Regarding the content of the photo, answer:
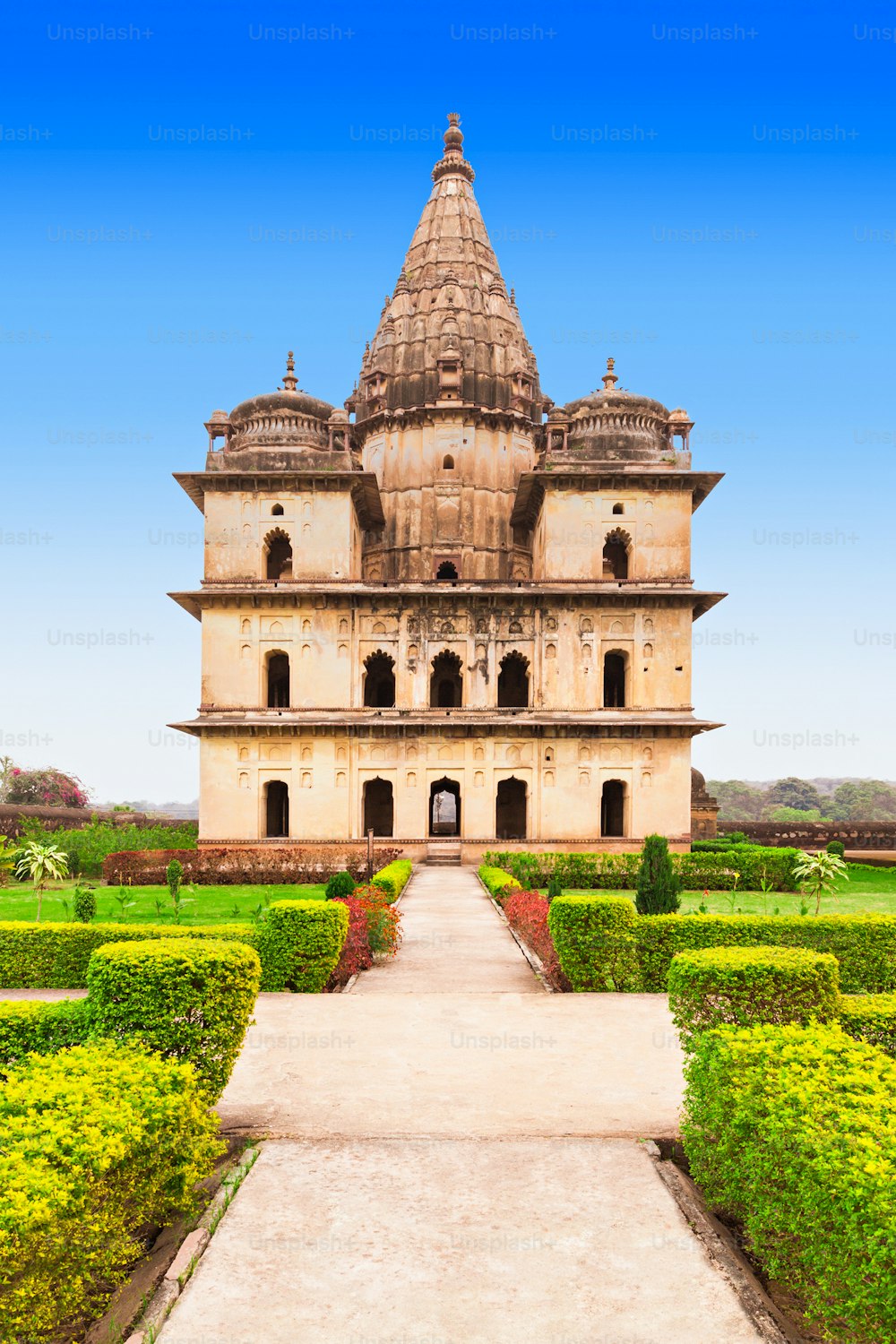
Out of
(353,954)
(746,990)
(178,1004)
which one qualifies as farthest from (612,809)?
(178,1004)

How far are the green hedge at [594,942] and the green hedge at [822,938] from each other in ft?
1.29

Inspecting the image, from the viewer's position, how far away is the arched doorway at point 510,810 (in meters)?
35.9

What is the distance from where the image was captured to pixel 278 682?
38.0 meters

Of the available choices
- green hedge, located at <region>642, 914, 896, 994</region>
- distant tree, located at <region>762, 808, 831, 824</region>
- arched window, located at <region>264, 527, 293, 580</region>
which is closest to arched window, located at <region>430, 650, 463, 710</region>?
arched window, located at <region>264, 527, 293, 580</region>

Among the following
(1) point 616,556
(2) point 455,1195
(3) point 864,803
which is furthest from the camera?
(3) point 864,803

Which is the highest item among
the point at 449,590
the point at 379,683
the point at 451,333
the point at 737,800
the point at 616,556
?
the point at 451,333

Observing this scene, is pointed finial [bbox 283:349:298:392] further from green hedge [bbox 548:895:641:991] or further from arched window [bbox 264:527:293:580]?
green hedge [bbox 548:895:641:991]

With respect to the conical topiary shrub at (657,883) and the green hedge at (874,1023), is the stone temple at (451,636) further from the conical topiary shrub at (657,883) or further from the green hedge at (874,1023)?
the green hedge at (874,1023)

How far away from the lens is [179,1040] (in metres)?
6.17

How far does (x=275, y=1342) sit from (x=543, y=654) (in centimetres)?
2865

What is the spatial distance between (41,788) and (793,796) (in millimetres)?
100076

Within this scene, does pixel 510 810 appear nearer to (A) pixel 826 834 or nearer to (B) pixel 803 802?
(A) pixel 826 834

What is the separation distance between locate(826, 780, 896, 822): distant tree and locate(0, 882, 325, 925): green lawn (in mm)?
93013

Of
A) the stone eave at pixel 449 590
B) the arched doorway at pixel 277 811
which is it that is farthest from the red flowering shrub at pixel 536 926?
the arched doorway at pixel 277 811
